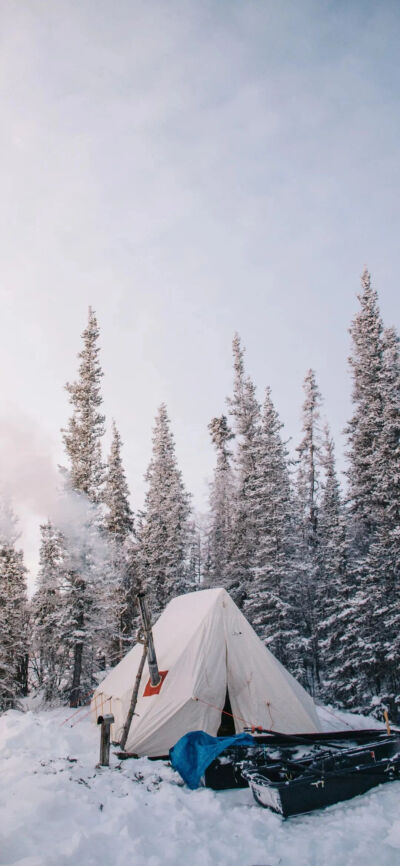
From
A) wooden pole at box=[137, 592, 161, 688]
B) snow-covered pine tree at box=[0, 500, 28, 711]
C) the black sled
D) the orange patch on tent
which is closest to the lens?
the black sled

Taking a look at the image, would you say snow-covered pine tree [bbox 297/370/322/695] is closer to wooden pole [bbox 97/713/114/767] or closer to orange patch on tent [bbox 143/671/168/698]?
orange patch on tent [bbox 143/671/168/698]

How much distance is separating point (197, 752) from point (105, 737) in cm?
166

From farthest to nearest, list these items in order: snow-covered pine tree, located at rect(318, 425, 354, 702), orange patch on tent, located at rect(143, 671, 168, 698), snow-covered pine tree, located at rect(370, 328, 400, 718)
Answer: snow-covered pine tree, located at rect(318, 425, 354, 702) < snow-covered pine tree, located at rect(370, 328, 400, 718) < orange patch on tent, located at rect(143, 671, 168, 698)

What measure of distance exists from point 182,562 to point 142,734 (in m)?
15.4

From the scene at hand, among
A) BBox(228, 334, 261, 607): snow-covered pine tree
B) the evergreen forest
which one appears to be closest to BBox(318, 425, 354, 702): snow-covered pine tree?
the evergreen forest

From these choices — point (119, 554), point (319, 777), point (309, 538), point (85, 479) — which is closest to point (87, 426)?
point (85, 479)

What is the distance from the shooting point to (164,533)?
27.9m

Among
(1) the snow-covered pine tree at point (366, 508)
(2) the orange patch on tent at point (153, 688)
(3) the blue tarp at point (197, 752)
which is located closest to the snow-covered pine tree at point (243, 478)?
(1) the snow-covered pine tree at point (366, 508)

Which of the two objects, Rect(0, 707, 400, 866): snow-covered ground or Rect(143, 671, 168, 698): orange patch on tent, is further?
Rect(143, 671, 168, 698): orange patch on tent

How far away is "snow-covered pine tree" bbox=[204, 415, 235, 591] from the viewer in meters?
25.0

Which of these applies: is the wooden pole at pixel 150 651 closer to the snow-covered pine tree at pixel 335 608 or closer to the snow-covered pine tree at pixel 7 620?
the snow-covered pine tree at pixel 335 608

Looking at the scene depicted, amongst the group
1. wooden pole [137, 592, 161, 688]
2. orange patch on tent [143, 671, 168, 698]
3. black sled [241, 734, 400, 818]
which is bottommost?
black sled [241, 734, 400, 818]

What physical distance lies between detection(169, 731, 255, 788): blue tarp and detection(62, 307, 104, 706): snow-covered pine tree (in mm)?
10858

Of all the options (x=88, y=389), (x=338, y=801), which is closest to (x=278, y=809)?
(x=338, y=801)
